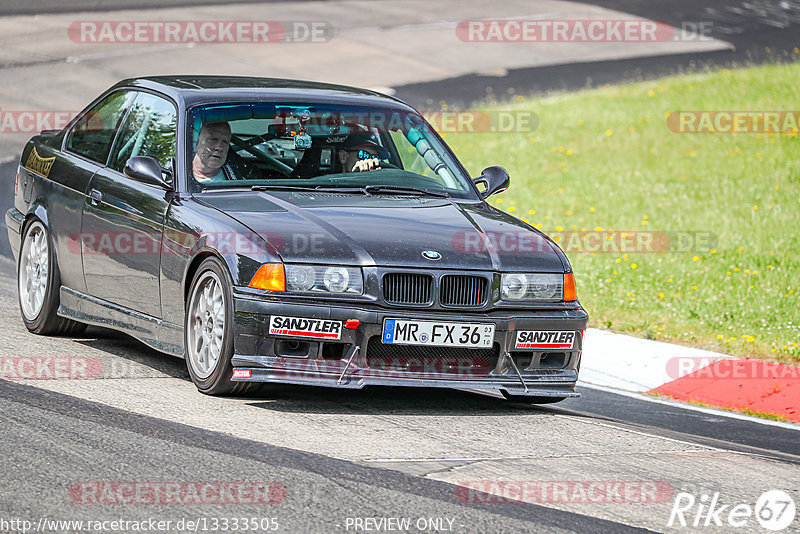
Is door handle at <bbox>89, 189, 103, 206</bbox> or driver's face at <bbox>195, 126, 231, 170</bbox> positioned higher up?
driver's face at <bbox>195, 126, 231, 170</bbox>

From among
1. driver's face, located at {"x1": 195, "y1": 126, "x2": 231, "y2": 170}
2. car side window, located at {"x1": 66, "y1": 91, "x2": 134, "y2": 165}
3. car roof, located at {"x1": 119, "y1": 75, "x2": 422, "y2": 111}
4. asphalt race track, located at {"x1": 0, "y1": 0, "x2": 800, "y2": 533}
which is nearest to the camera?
asphalt race track, located at {"x1": 0, "y1": 0, "x2": 800, "y2": 533}

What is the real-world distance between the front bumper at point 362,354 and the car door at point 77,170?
2023 millimetres

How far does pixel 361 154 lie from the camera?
27.3 feet

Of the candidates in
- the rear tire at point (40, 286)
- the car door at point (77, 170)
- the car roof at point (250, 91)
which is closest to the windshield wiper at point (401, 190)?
the car roof at point (250, 91)

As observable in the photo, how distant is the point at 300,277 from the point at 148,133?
207cm

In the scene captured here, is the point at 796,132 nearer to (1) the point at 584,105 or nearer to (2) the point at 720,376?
(1) the point at 584,105

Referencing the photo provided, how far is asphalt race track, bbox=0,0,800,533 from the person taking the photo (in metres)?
5.19

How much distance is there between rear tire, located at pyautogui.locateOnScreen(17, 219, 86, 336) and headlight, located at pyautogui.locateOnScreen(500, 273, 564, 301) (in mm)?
3169

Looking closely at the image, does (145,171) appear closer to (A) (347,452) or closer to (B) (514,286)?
(B) (514,286)

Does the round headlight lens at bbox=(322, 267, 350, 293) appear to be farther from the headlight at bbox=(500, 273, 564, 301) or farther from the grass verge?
the grass verge

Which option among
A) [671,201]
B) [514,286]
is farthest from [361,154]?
[671,201]

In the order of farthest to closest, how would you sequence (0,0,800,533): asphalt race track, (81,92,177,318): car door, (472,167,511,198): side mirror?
(472,167,511,198): side mirror → (81,92,177,318): car door → (0,0,800,533): asphalt race track

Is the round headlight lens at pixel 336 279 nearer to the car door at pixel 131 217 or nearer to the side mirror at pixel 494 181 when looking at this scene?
the car door at pixel 131 217


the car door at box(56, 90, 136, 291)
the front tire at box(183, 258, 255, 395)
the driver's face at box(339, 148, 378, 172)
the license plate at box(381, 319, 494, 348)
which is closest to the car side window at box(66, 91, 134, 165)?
the car door at box(56, 90, 136, 291)
